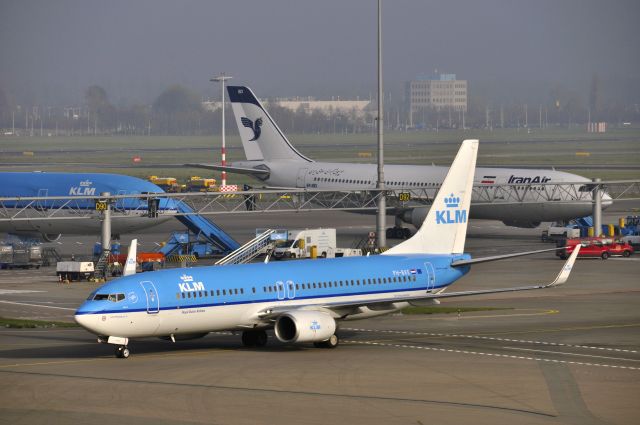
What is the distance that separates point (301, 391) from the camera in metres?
37.8

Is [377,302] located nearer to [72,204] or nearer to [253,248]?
[253,248]

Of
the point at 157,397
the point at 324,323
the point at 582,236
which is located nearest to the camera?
the point at 157,397

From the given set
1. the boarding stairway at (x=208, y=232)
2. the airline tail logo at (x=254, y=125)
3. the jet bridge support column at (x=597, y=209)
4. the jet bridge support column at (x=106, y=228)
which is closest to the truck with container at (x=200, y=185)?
the airline tail logo at (x=254, y=125)

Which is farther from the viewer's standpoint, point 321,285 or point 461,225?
point 461,225

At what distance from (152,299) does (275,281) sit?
17.9 feet

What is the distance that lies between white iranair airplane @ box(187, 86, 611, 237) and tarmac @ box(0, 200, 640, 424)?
2914 cm

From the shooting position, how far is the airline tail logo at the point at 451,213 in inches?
2096

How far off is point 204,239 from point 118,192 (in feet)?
23.9

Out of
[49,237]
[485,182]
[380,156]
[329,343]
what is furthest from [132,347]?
[485,182]

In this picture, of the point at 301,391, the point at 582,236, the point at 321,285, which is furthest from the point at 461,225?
the point at 582,236

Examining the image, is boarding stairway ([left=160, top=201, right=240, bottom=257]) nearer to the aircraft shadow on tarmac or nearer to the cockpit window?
Result: the aircraft shadow on tarmac

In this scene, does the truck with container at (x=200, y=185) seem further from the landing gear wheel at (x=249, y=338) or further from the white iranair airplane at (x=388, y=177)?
the landing gear wheel at (x=249, y=338)

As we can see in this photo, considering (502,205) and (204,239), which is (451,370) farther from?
(502,205)

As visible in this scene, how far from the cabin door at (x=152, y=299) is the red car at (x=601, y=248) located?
161 ft
